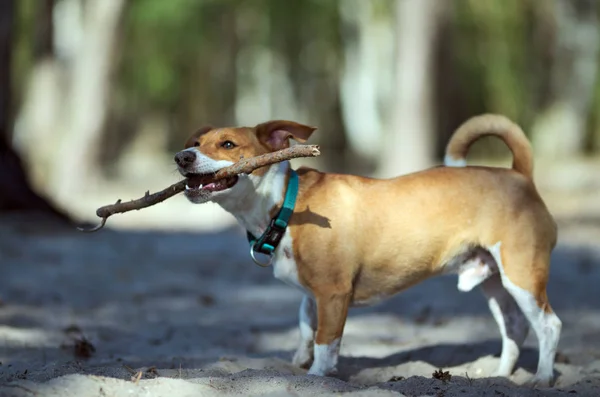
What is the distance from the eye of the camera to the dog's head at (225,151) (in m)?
5.17

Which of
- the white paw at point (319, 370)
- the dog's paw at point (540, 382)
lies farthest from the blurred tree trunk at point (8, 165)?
the dog's paw at point (540, 382)

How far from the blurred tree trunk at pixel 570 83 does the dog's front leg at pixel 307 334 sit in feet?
62.5

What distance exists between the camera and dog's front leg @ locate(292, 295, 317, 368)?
5.92m

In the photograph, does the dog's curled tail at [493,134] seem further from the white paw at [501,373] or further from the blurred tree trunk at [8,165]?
the blurred tree trunk at [8,165]

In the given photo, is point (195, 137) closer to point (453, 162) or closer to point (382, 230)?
point (382, 230)

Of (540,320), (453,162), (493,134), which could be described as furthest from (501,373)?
(493,134)

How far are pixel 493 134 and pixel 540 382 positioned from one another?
1731 millimetres

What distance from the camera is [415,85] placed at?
704 inches

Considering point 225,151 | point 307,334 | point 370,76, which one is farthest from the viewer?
point 370,76

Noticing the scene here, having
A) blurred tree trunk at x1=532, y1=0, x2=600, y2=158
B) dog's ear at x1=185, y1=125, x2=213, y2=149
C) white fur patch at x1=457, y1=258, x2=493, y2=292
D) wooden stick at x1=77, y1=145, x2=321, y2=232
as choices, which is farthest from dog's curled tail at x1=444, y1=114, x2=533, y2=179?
blurred tree trunk at x1=532, y1=0, x2=600, y2=158

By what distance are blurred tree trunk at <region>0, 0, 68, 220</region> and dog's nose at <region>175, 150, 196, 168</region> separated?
268 inches

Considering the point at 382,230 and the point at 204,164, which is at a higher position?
the point at 204,164

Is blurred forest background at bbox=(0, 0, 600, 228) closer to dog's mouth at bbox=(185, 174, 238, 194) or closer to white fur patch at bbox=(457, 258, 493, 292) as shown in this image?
dog's mouth at bbox=(185, 174, 238, 194)

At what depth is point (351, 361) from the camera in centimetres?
621
